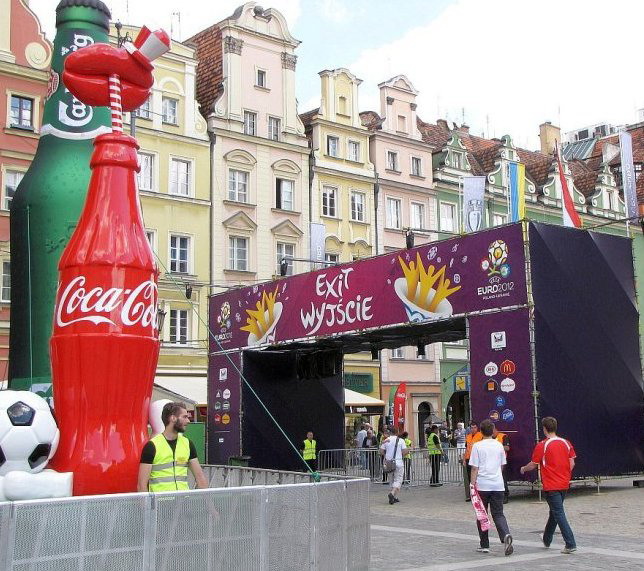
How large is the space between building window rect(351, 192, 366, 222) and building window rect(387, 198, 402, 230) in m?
1.54

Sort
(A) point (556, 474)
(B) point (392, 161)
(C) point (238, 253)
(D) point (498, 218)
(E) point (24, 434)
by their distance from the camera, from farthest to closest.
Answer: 1. (D) point (498, 218)
2. (B) point (392, 161)
3. (C) point (238, 253)
4. (A) point (556, 474)
5. (E) point (24, 434)

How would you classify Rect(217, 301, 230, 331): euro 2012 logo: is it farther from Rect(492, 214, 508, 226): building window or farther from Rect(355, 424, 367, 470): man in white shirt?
Rect(492, 214, 508, 226): building window

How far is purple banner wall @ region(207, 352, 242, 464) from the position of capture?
25.2m

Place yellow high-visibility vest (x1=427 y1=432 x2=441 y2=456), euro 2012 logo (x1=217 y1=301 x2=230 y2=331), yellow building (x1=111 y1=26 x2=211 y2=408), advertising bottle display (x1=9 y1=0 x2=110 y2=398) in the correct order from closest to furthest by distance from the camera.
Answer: advertising bottle display (x1=9 y1=0 x2=110 y2=398), yellow high-visibility vest (x1=427 y1=432 x2=441 y2=456), euro 2012 logo (x1=217 y1=301 x2=230 y2=331), yellow building (x1=111 y1=26 x2=211 y2=408)

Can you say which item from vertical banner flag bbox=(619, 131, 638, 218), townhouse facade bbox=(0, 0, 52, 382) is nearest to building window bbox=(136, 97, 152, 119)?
townhouse facade bbox=(0, 0, 52, 382)

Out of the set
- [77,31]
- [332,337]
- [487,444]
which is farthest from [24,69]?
[487,444]

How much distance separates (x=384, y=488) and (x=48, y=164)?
47.6 ft

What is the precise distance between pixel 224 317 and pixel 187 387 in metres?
6.58

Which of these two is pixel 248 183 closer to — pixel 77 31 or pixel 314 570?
pixel 77 31

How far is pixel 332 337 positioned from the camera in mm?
21922

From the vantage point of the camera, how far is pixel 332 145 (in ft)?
130

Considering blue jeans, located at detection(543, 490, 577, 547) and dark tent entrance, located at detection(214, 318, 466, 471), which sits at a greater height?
dark tent entrance, located at detection(214, 318, 466, 471)

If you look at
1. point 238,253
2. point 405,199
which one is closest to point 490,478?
point 238,253

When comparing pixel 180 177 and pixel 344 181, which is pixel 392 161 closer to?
pixel 344 181
